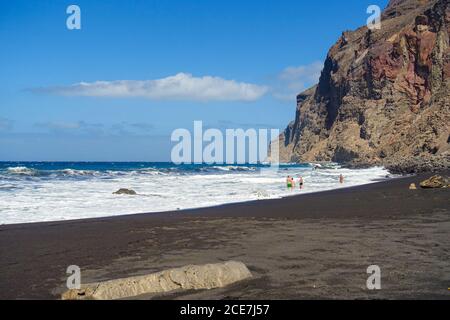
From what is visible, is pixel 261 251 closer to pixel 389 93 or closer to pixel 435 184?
pixel 435 184

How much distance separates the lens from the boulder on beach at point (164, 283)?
5801 millimetres

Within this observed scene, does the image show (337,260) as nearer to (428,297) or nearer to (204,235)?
(428,297)

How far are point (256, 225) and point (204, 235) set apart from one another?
2.15 meters

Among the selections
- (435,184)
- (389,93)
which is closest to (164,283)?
(435,184)

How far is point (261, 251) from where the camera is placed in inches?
337

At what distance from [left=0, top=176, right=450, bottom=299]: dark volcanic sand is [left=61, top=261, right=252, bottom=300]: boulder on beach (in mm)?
198

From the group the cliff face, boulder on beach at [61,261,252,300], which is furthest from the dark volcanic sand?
the cliff face

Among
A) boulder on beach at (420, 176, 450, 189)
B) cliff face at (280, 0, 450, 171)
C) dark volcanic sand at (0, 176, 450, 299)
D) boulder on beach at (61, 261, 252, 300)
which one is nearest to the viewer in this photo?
boulder on beach at (61, 261, 252, 300)

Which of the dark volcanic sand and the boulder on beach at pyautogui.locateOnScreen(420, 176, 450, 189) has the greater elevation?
the boulder on beach at pyautogui.locateOnScreen(420, 176, 450, 189)

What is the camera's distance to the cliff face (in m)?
72.0

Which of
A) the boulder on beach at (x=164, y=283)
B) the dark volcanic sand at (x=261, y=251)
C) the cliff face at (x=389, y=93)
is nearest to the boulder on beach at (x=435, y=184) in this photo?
the dark volcanic sand at (x=261, y=251)

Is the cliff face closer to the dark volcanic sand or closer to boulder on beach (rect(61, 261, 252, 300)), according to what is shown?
the dark volcanic sand

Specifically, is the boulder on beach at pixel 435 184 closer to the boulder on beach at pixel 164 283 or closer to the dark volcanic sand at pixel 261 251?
the dark volcanic sand at pixel 261 251

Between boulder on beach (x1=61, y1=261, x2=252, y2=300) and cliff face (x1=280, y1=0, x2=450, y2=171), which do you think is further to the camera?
cliff face (x1=280, y1=0, x2=450, y2=171)
